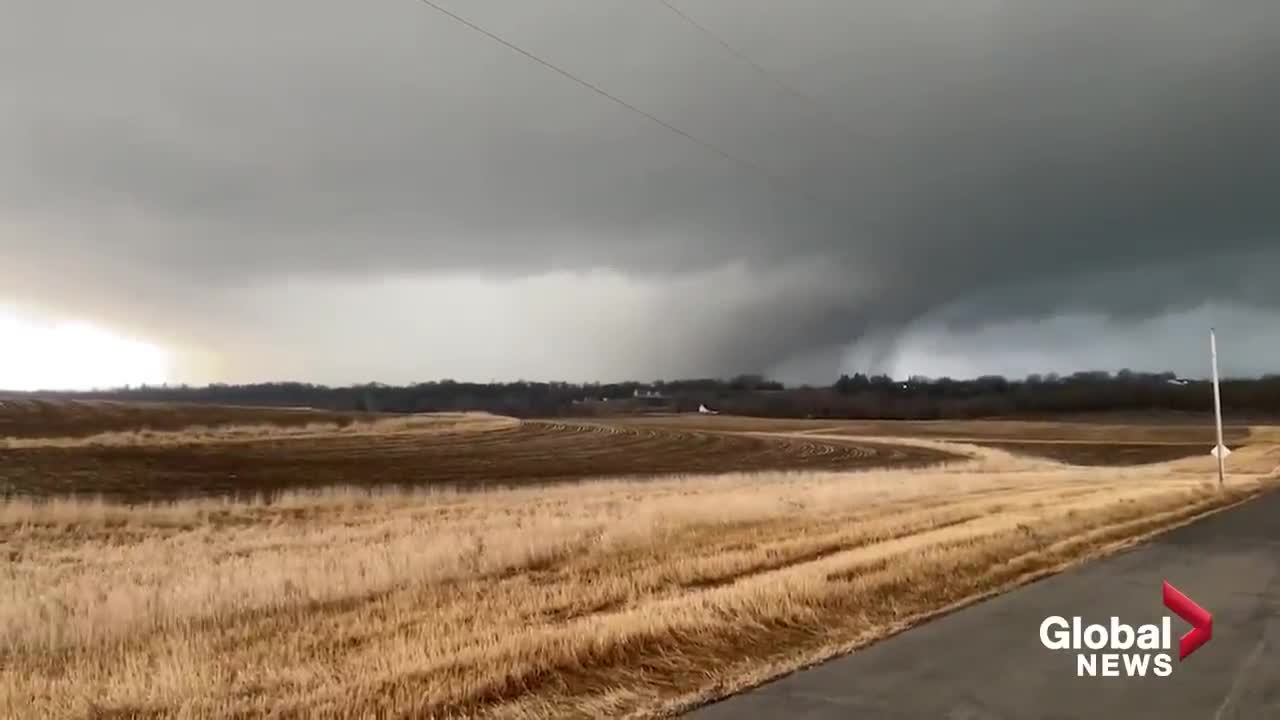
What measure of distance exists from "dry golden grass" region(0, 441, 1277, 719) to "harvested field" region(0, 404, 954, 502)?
15001mm

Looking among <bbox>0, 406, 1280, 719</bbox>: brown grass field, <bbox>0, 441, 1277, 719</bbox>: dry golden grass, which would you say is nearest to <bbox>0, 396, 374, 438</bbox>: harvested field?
<bbox>0, 406, 1280, 719</bbox>: brown grass field

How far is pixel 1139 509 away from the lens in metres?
26.4

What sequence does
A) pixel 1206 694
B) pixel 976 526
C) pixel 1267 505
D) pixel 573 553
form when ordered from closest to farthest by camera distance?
pixel 1206 694, pixel 573 553, pixel 976 526, pixel 1267 505

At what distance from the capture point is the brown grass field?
350 inches

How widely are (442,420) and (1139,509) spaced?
346ft

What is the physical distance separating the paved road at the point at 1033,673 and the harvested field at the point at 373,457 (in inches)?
1373

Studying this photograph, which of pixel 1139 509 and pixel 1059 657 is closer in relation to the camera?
pixel 1059 657

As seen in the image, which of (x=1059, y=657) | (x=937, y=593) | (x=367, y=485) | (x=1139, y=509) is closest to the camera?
(x=1059, y=657)

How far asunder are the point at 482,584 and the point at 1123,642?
9.83 meters

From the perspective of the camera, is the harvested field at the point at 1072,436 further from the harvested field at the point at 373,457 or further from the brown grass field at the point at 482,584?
the brown grass field at the point at 482,584

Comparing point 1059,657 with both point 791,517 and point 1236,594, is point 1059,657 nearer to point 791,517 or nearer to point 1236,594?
point 1236,594

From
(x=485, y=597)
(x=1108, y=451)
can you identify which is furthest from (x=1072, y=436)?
(x=485, y=597)

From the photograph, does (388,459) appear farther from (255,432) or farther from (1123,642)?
(1123,642)

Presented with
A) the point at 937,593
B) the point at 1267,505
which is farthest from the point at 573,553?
the point at 1267,505
